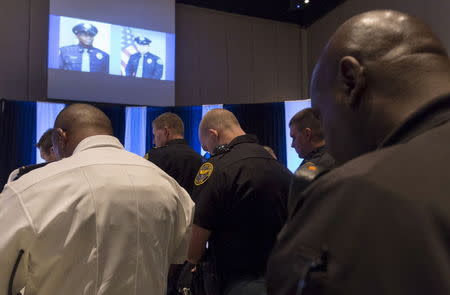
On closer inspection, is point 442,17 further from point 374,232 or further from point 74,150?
point 374,232

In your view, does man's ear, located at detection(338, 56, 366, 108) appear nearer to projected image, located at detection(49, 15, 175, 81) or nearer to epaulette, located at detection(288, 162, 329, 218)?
epaulette, located at detection(288, 162, 329, 218)

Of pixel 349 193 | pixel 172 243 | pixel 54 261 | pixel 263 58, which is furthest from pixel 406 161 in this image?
pixel 263 58

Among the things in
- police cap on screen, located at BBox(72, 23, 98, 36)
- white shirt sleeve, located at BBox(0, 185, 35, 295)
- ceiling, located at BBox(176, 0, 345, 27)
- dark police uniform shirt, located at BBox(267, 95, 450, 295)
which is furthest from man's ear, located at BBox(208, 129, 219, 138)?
ceiling, located at BBox(176, 0, 345, 27)

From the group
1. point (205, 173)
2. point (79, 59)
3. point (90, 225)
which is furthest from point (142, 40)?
point (90, 225)

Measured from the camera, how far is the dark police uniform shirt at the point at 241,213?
180cm

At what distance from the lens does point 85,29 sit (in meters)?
5.33

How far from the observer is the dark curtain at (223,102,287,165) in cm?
582

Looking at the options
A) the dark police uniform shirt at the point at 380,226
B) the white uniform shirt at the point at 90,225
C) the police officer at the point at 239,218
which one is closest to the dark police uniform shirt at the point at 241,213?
the police officer at the point at 239,218

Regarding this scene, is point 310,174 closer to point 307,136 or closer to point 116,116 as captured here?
point 307,136

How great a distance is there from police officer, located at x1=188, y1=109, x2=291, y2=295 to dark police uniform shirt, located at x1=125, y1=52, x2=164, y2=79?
13.4 feet

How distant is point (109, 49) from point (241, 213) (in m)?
4.35

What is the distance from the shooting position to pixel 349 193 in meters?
0.43

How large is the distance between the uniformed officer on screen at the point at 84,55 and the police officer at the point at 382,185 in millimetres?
5237

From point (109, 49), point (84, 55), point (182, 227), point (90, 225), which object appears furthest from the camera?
point (109, 49)
